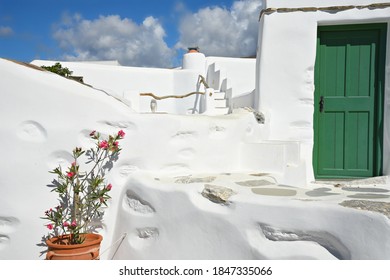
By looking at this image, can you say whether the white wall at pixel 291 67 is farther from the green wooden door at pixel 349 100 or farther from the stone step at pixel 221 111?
the stone step at pixel 221 111

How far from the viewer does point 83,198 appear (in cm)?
303

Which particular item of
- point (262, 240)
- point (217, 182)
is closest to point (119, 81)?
point (217, 182)

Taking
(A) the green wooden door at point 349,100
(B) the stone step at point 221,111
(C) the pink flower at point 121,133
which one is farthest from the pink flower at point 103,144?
(B) the stone step at point 221,111

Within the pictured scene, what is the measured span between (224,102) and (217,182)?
564cm

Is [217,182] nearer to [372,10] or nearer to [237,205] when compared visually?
[237,205]

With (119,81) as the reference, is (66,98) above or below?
below

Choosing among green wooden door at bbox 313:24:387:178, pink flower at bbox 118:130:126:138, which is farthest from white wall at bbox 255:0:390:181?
pink flower at bbox 118:130:126:138

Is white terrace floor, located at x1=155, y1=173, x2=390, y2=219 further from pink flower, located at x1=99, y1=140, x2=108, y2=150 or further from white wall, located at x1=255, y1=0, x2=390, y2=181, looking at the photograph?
white wall, located at x1=255, y1=0, x2=390, y2=181

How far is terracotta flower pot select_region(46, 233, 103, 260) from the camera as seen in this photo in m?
2.60

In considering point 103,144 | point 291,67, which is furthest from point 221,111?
point 103,144

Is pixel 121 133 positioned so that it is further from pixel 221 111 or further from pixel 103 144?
pixel 221 111

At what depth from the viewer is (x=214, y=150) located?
354 cm

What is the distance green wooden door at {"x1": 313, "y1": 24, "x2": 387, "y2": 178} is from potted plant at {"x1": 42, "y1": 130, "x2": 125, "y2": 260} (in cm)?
289
